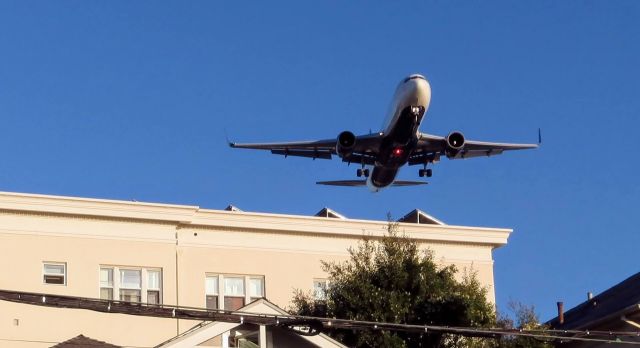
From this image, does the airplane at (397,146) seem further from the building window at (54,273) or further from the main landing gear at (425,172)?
the building window at (54,273)

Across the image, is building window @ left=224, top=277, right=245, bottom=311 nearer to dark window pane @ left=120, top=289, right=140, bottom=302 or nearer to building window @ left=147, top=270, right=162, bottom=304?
building window @ left=147, top=270, right=162, bottom=304

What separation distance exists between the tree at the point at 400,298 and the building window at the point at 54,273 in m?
10.1

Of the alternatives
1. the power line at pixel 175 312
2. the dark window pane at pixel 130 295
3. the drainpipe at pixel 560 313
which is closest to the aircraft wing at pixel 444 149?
the drainpipe at pixel 560 313

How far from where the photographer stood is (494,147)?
2109 inches

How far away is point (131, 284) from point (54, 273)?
2.64m

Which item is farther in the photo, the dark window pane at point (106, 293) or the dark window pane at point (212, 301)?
the dark window pane at point (212, 301)

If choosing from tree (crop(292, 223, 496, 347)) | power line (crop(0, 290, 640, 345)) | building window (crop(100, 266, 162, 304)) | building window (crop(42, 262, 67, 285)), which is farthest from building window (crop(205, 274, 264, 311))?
power line (crop(0, 290, 640, 345))

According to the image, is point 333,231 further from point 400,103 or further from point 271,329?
point 271,329

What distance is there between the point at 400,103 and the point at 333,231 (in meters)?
5.39

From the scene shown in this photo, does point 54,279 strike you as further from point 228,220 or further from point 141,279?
point 228,220

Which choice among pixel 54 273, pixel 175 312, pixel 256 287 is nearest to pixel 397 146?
pixel 256 287

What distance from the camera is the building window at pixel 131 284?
1790 inches

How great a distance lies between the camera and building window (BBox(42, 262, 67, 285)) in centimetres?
4494

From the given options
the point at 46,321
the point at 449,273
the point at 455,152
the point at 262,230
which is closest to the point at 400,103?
the point at 455,152
